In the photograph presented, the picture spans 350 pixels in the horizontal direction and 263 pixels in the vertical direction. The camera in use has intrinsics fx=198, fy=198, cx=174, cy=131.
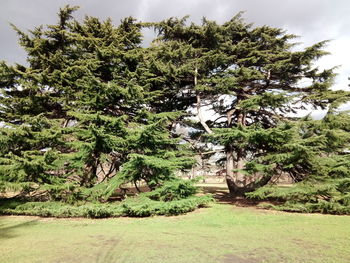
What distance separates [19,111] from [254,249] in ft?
48.4

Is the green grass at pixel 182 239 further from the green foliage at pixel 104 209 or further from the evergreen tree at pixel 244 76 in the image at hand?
the evergreen tree at pixel 244 76

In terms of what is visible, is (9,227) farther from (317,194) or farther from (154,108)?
(317,194)

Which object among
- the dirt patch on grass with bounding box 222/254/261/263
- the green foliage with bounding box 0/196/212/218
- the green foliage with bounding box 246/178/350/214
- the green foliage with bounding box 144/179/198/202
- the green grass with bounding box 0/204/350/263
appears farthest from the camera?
the green foliage with bounding box 144/179/198/202

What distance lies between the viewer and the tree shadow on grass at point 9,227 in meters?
7.07

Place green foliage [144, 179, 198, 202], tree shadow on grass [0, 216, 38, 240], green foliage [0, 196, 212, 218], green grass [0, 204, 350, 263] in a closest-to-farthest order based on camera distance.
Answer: green grass [0, 204, 350, 263], tree shadow on grass [0, 216, 38, 240], green foliage [0, 196, 212, 218], green foliage [144, 179, 198, 202]

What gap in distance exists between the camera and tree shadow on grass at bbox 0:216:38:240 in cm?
707

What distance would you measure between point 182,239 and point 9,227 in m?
7.23

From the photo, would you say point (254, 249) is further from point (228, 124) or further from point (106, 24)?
point (106, 24)

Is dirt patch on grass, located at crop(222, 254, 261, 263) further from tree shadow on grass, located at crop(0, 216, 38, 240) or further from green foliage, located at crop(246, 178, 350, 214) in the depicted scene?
tree shadow on grass, located at crop(0, 216, 38, 240)

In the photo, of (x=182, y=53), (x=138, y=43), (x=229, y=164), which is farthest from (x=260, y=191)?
(x=138, y=43)

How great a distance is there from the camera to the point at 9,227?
318 inches

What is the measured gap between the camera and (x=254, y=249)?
17.7ft

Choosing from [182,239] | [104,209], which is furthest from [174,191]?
[182,239]

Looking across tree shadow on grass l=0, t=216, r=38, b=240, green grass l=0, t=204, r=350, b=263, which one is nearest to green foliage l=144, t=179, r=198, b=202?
green grass l=0, t=204, r=350, b=263
